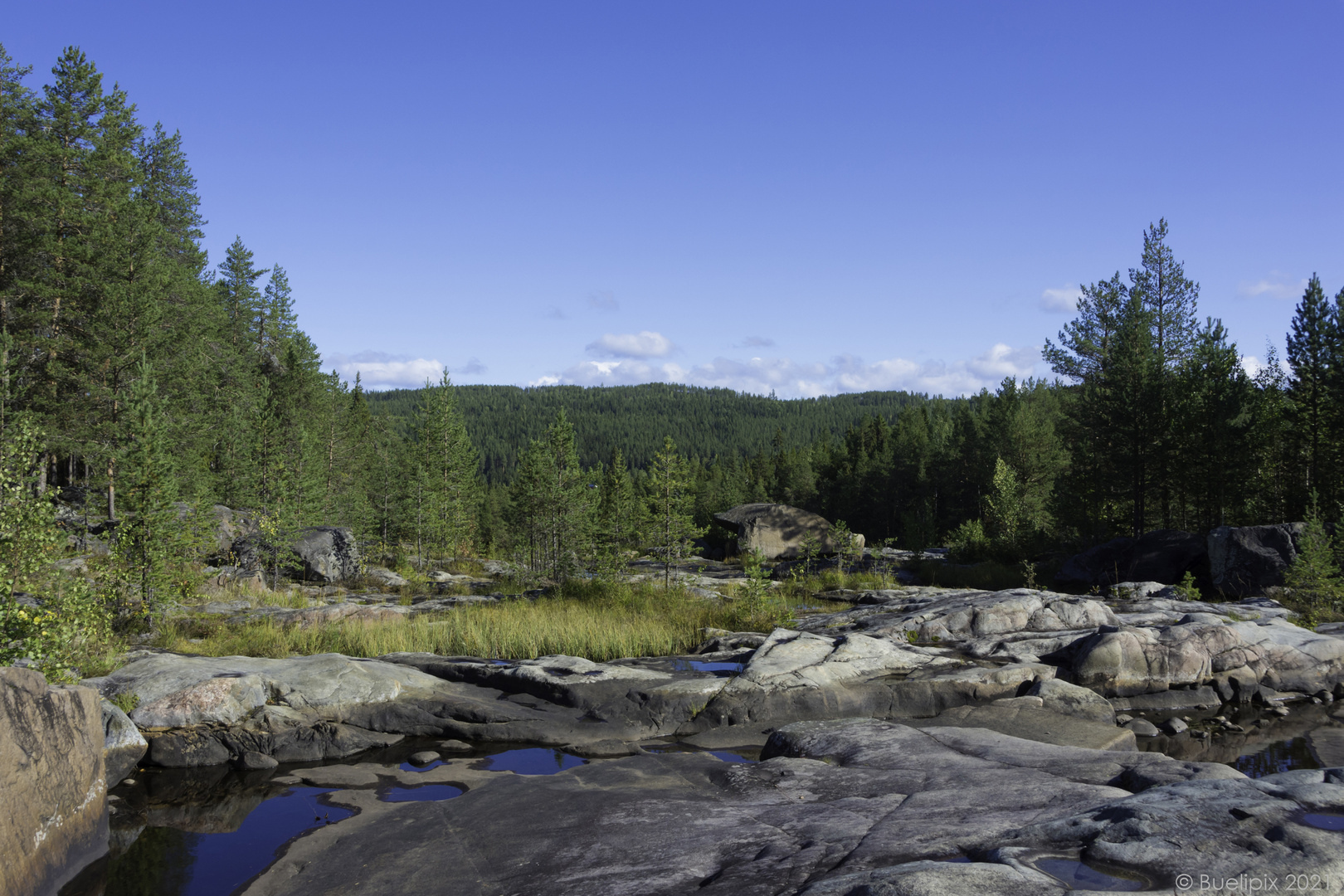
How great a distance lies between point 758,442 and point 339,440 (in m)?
129

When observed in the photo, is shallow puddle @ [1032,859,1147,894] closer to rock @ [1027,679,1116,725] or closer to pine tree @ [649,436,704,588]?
rock @ [1027,679,1116,725]

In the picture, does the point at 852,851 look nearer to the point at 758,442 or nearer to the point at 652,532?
the point at 652,532

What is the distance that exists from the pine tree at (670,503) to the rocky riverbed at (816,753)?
24.1ft

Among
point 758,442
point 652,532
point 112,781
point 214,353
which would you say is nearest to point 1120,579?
point 652,532

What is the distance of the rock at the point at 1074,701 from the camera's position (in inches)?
448

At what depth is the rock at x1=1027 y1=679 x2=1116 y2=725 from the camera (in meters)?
11.4

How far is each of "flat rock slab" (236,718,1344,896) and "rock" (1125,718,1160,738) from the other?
367cm

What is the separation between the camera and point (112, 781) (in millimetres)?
9047

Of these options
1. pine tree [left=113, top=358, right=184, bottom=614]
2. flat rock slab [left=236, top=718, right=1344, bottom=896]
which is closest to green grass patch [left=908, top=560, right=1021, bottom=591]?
flat rock slab [left=236, top=718, right=1344, bottom=896]

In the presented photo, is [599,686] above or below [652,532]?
below

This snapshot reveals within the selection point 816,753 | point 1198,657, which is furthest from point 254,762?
point 1198,657

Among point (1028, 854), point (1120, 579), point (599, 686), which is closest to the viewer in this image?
point (1028, 854)

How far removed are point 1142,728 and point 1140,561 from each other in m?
19.1

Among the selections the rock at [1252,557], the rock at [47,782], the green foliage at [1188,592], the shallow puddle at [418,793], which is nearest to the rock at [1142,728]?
the shallow puddle at [418,793]
